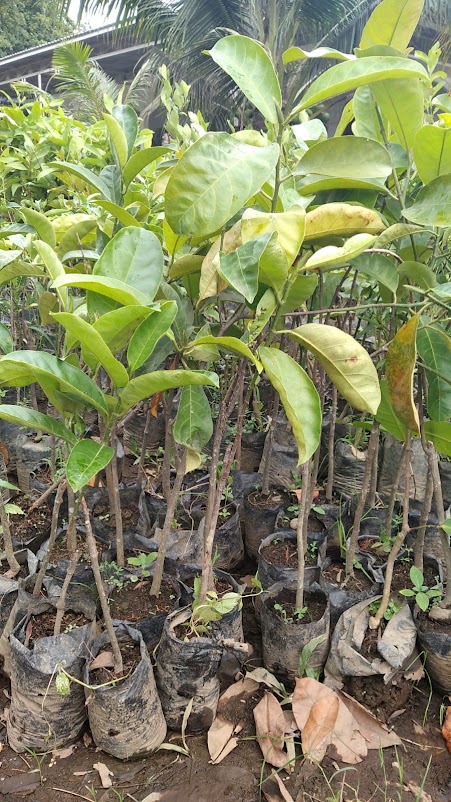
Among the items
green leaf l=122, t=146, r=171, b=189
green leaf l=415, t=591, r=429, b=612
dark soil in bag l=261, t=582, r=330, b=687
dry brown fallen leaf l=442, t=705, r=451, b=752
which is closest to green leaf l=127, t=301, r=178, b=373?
green leaf l=122, t=146, r=171, b=189

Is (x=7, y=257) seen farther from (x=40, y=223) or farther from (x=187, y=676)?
(x=187, y=676)

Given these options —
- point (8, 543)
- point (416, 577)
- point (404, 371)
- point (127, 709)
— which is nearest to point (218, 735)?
point (127, 709)

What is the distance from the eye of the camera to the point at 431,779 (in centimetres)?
125

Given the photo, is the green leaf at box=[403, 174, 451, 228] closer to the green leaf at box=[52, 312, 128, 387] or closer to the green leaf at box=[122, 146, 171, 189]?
the green leaf at box=[122, 146, 171, 189]

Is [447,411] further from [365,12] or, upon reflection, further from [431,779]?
[365,12]

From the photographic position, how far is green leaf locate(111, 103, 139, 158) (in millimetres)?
1160

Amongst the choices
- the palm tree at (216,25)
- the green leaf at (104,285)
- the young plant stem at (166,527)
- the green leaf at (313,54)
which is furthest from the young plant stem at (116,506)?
the palm tree at (216,25)

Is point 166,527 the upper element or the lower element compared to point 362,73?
lower

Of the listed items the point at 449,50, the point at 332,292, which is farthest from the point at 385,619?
the point at 449,50

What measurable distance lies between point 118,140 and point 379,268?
57cm

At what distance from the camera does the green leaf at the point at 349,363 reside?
84 centimetres

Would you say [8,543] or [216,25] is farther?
[216,25]

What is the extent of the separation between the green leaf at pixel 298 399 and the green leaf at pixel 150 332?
160 millimetres

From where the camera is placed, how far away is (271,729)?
4.29 ft
